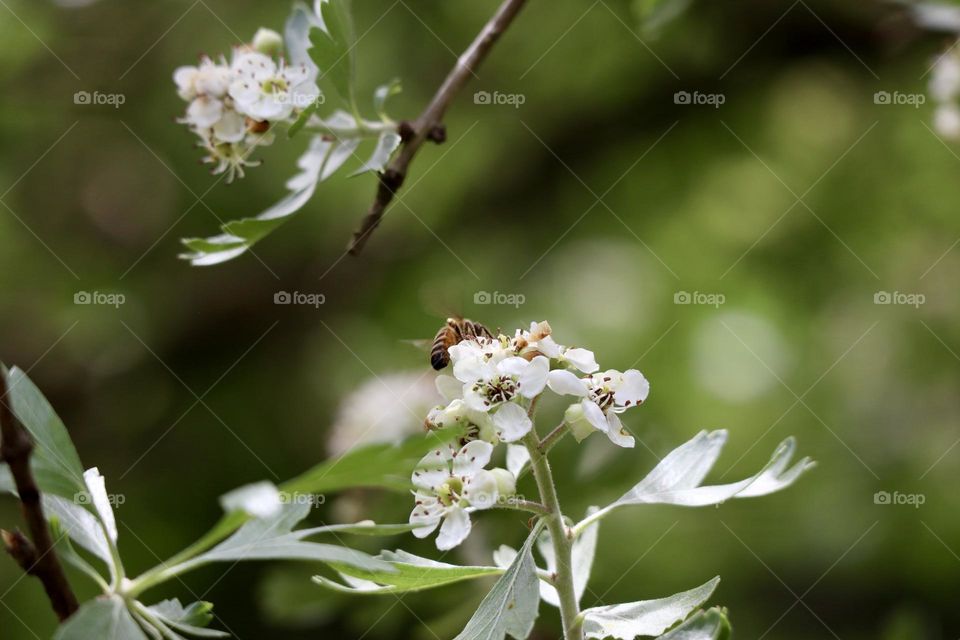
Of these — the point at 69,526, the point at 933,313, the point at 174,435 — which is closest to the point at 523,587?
the point at 69,526

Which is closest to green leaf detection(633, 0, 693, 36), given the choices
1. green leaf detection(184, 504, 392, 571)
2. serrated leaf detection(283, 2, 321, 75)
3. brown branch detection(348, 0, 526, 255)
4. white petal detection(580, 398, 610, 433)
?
brown branch detection(348, 0, 526, 255)

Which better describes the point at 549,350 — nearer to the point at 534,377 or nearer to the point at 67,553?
the point at 534,377

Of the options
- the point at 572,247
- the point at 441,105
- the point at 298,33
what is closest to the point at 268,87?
the point at 298,33

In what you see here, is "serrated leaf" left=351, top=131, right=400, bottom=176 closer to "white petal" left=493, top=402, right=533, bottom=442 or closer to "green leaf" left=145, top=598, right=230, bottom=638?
"white petal" left=493, top=402, right=533, bottom=442

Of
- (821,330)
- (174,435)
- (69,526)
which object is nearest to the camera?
(69,526)

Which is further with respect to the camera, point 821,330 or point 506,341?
point 821,330

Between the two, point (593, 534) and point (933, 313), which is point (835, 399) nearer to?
point (933, 313)

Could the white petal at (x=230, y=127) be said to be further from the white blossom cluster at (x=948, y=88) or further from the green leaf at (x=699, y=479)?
the white blossom cluster at (x=948, y=88)
